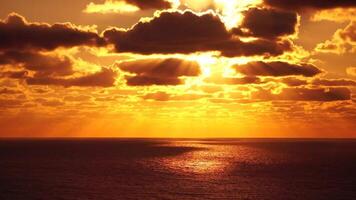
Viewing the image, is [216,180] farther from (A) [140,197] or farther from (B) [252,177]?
(A) [140,197]

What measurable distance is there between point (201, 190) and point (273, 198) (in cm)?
1488

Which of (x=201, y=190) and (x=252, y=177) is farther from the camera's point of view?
(x=252, y=177)

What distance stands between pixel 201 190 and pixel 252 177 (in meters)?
28.2

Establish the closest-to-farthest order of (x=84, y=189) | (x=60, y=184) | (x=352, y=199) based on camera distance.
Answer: (x=352, y=199)
(x=84, y=189)
(x=60, y=184)

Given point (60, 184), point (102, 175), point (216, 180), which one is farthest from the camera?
point (102, 175)

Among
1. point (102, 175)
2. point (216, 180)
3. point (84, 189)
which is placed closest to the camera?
point (84, 189)

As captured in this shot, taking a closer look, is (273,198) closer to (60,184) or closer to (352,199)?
(352,199)

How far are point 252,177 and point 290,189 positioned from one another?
74.4 feet

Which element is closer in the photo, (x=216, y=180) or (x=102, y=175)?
(x=216, y=180)

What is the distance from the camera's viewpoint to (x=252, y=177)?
377 feet

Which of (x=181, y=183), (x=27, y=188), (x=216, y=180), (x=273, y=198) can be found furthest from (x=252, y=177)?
(x=27, y=188)

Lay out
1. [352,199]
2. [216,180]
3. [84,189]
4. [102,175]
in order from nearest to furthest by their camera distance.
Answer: [352,199]
[84,189]
[216,180]
[102,175]

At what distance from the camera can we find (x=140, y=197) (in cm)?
8100

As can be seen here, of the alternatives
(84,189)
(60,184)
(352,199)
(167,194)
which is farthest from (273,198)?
(60,184)
